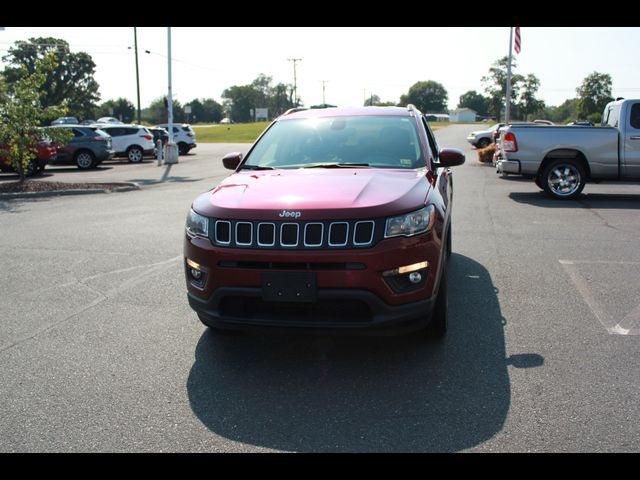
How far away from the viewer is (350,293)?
3627 mm

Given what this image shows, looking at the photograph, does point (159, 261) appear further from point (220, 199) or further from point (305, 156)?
point (220, 199)

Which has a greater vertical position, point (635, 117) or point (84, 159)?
point (635, 117)

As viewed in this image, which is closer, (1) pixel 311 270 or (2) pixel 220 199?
(1) pixel 311 270

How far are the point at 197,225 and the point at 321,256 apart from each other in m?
0.98

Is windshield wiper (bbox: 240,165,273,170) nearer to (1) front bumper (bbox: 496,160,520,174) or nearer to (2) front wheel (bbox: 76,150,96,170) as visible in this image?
(1) front bumper (bbox: 496,160,520,174)

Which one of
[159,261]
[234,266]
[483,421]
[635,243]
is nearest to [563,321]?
[483,421]

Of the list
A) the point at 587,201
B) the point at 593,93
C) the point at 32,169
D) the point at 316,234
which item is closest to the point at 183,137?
the point at 32,169

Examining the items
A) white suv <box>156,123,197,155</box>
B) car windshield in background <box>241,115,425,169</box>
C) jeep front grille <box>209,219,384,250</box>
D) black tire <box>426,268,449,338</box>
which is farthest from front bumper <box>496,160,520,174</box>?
white suv <box>156,123,197,155</box>

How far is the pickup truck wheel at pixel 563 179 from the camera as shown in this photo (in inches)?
488

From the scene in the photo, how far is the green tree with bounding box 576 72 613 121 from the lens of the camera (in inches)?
2324

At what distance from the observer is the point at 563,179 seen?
494 inches

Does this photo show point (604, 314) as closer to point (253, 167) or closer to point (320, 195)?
point (320, 195)

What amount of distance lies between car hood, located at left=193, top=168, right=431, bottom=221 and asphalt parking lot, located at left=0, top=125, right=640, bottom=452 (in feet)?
3.55
